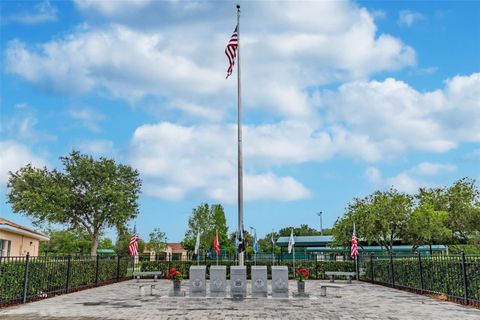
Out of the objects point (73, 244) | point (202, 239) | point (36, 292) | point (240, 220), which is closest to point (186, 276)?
point (240, 220)

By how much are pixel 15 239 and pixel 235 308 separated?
1946cm

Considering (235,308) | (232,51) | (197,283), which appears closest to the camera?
(235,308)

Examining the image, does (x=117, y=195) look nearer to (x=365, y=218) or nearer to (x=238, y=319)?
(x=365, y=218)

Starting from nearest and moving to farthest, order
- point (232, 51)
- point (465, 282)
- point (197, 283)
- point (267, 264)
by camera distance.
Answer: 1. point (465, 282)
2. point (197, 283)
3. point (232, 51)
4. point (267, 264)

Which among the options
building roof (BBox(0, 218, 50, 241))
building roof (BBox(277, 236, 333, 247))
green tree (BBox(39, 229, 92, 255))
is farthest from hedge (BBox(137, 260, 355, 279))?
green tree (BBox(39, 229, 92, 255))

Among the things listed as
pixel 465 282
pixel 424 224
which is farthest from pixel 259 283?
pixel 424 224

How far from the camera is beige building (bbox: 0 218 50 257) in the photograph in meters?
25.0

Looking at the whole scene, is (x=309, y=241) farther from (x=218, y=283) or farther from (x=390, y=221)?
(x=218, y=283)

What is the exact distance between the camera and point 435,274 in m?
16.6

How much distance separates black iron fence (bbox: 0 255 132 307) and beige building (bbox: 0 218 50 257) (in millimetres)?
5886

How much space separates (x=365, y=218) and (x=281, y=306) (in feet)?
81.4

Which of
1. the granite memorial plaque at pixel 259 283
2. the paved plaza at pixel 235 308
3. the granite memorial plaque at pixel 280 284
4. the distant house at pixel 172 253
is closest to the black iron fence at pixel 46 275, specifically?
the paved plaza at pixel 235 308

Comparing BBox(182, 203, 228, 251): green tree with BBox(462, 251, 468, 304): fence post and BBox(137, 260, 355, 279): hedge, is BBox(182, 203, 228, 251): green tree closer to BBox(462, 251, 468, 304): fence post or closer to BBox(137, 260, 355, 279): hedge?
BBox(137, 260, 355, 279): hedge

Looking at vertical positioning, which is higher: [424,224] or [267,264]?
[424,224]
